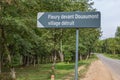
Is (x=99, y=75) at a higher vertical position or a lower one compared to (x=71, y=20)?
lower

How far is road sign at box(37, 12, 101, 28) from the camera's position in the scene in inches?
453

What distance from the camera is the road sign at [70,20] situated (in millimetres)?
11500

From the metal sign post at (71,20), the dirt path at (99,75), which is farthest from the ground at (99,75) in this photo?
the metal sign post at (71,20)

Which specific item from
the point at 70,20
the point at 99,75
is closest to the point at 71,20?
the point at 70,20

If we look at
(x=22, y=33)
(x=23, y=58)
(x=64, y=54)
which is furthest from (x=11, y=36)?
(x=64, y=54)

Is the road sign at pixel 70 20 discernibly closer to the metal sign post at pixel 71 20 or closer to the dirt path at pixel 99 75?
the metal sign post at pixel 71 20

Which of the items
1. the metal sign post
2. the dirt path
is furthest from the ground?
the metal sign post

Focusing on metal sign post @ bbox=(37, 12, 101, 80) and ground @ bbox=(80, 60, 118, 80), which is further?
ground @ bbox=(80, 60, 118, 80)

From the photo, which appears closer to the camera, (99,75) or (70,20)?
(70,20)

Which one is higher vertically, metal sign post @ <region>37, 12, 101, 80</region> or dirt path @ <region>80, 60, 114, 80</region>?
metal sign post @ <region>37, 12, 101, 80</region>

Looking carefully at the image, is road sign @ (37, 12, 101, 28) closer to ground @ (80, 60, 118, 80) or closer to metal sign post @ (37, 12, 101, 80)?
metal sign post @ (37, 12, 101, 80)

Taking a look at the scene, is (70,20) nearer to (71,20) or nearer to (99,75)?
(71,20)

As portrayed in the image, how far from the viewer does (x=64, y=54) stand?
68375 millimetres

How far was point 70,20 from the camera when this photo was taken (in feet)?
38.3
